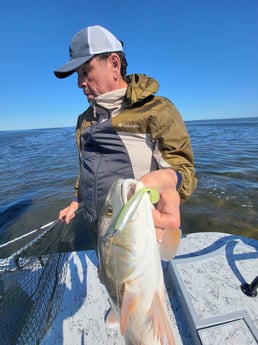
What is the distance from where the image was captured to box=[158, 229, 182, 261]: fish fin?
134 centimetres

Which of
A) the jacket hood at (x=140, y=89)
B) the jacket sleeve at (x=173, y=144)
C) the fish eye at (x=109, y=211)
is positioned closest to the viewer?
the fish eye at (x=109, y=211)

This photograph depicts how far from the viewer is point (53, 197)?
27.7 feet

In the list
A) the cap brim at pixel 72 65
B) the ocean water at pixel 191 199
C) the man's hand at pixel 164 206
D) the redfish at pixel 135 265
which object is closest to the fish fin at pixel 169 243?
the man's hand at pixel 164 206

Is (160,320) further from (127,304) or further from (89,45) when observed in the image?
(89,45)

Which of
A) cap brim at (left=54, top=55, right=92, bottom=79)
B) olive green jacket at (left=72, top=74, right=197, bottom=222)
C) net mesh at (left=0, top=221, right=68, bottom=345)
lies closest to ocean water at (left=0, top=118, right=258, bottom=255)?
net mesh at (left=0, top=221, right=68, bottom=345)

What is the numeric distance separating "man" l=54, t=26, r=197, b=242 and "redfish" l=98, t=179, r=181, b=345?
448mm

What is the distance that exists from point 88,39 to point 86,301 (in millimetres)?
2798

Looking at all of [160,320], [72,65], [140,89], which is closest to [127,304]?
[160,320]

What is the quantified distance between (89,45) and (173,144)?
1.15 m

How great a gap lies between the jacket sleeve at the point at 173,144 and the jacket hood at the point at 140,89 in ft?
0.73

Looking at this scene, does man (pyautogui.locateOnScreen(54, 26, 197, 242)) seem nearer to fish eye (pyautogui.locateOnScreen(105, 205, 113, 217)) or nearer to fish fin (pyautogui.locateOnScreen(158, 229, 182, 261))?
fish fin (pyautogui.locateOnScreen(158, 229, 182, 261))

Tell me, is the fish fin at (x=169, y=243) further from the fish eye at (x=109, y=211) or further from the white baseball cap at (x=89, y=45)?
the white baseball cap at (x=89, y=45)

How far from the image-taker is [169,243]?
1360 millimetres

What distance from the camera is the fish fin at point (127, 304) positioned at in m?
1.19
